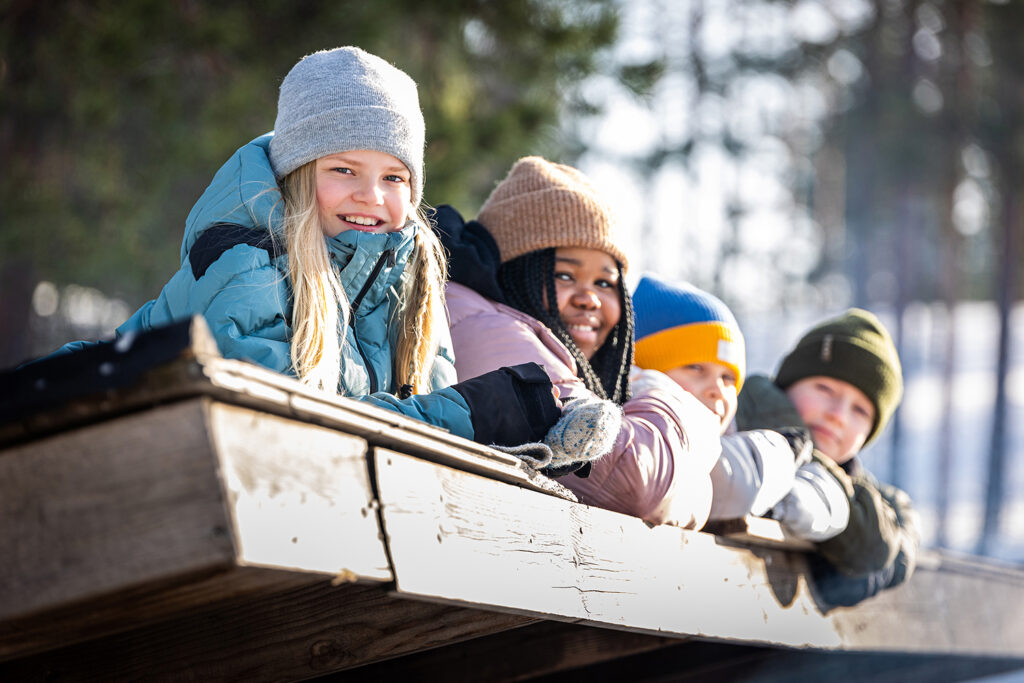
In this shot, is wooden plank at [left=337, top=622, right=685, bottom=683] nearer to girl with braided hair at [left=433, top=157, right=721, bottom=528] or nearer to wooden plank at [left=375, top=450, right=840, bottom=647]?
wooden plank at [left=375, top=450, right=840, bottom=647]

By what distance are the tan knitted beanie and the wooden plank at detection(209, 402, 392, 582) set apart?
1.74 meters

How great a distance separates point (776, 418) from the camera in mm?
3992

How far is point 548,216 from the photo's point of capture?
3244mm

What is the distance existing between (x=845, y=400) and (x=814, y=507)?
1053mm

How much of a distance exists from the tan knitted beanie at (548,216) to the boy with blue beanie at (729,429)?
16.7 inches

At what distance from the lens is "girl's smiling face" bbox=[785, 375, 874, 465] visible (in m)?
4.19

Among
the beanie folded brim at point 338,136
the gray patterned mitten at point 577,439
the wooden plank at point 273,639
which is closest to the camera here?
the wooden plank at point 273,639

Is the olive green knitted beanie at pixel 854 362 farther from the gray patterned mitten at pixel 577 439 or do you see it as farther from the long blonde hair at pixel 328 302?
the gray patterned mitten at pixel 577 439

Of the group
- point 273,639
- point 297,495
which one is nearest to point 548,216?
point 273,639

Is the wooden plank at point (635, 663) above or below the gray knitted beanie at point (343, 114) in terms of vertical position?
below

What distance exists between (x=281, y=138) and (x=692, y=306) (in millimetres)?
1592

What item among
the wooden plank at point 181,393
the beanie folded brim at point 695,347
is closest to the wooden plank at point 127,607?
the wooden plank at point 181,393

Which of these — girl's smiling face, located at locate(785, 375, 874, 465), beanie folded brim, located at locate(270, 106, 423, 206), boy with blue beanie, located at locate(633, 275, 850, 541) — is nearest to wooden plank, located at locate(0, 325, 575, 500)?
beanie folded brim, located at locate(270, 106, 423, 206)

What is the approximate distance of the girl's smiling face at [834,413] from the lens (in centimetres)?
419
